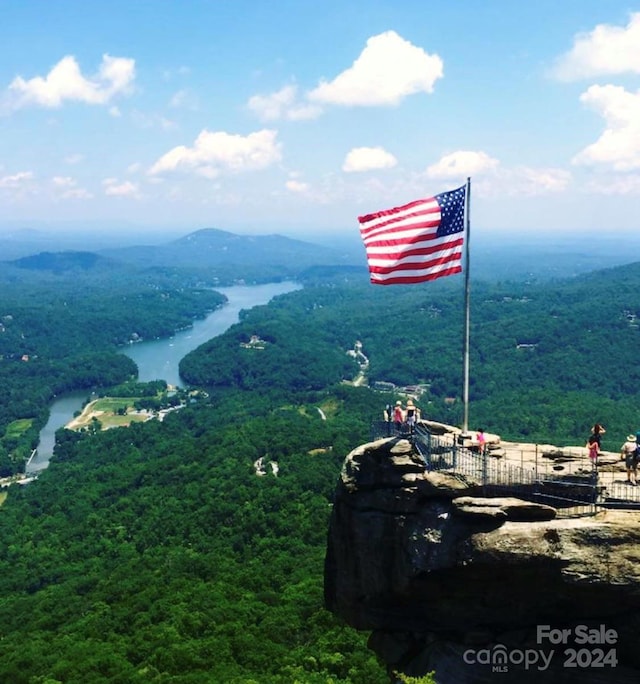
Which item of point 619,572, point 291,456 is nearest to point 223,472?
point 291,456

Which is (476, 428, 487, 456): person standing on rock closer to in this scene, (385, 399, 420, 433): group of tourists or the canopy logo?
(385, 399, 420, 433): group of tourists

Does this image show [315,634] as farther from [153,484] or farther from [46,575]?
[153,484]

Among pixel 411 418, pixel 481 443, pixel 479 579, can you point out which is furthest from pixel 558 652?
pixel 411 418

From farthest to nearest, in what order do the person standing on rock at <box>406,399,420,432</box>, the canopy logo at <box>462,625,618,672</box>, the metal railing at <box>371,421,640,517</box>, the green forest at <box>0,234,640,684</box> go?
the green forest at <box>0,234,640,684</box>
the person standing on rock at <box>406,399,420,432</box>
the metal railing at <box>371,421,640,517</box>
the canopy logo at <box>462,625,618,672</box>

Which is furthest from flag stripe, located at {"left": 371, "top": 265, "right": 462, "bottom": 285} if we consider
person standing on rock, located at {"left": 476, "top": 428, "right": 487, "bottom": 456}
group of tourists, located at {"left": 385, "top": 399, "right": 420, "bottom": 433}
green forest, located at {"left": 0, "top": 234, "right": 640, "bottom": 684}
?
green forest, located at {"left": 0, "top": 234, "right": 640, "bottom": 684}

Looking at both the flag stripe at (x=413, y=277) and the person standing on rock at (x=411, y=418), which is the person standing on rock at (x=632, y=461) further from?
the flag stripe at (x=413, y=277)

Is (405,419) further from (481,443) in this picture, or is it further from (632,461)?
(632,461)

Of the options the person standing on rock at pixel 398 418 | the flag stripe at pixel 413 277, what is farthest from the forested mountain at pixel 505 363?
the flag stripe at pixel 413 277
